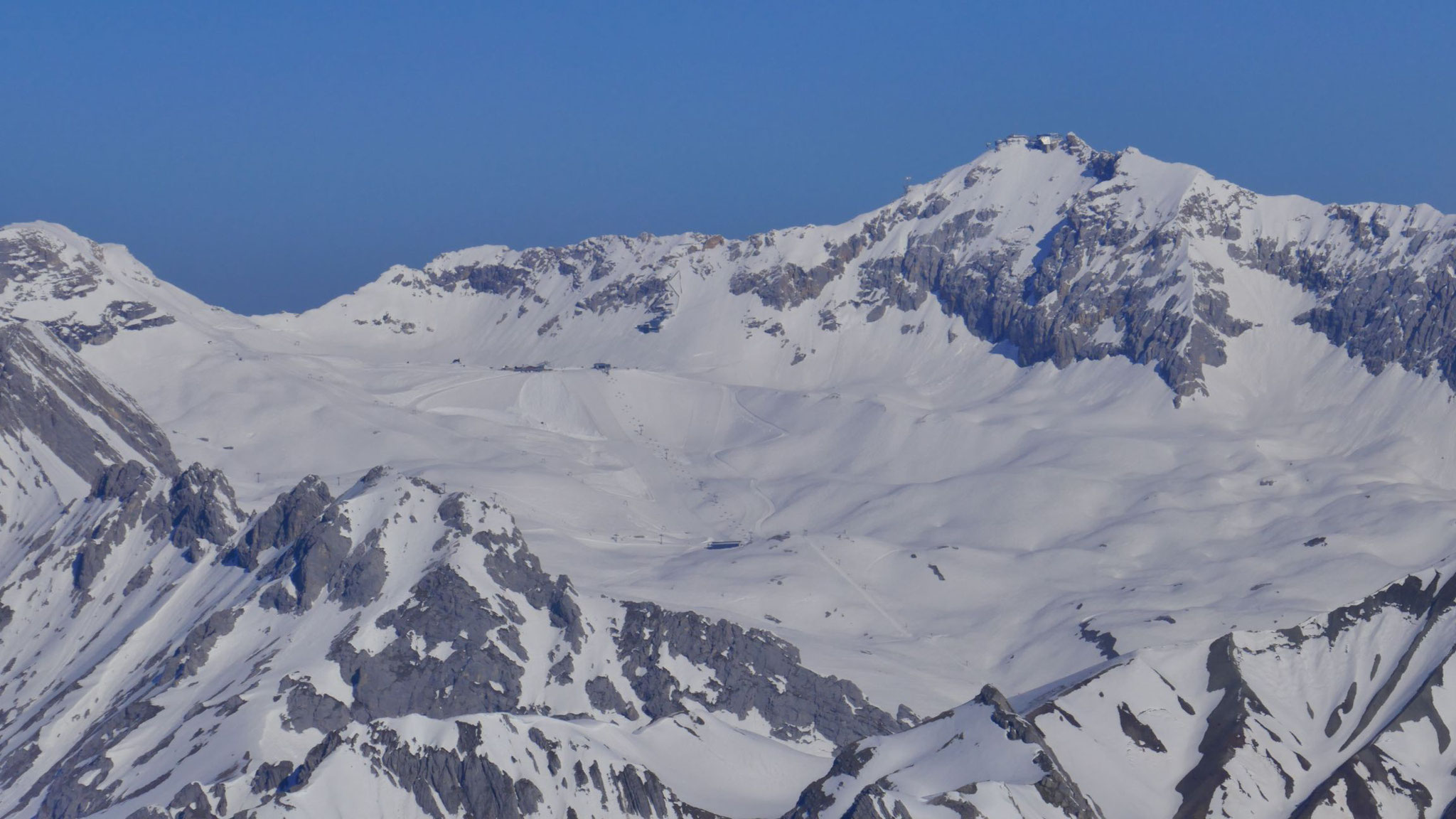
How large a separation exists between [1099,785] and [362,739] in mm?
76235

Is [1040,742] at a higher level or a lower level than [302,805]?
higher

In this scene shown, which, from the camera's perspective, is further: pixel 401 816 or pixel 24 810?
pixel 24 810

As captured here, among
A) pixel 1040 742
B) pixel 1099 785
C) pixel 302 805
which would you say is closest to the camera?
pixel 302 805

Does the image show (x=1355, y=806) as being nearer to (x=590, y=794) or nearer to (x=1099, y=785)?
(x=1099, y=785)

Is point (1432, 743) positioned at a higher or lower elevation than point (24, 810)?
higher

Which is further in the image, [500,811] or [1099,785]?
[1099,785]

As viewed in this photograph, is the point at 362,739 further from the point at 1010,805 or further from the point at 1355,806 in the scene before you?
the point at 1355,806

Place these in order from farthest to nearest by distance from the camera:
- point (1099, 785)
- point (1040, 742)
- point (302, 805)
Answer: point (1099, 785)
point (1040, 742)
point (302, 805)

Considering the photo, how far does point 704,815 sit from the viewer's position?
6806 inches

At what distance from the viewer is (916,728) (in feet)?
614

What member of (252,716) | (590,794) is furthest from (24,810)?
(590,794)

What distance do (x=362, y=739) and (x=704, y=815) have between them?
32806mm

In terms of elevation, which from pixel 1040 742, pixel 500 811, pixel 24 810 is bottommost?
pixel 24 810

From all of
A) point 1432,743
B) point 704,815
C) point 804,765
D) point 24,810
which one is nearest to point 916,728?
point 804,765
